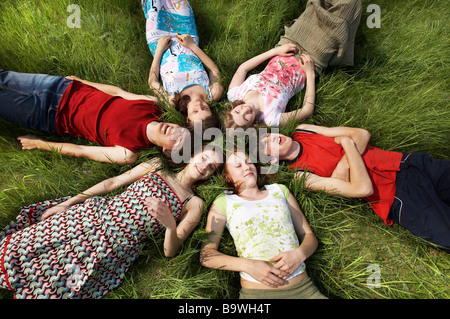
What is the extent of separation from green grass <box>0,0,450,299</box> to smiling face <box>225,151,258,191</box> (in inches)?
7.3

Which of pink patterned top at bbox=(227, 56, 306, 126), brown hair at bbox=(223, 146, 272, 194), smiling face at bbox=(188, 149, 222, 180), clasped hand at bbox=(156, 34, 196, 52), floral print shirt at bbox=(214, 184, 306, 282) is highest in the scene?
clasped hand at bbox=(156, 34, 196, 52)

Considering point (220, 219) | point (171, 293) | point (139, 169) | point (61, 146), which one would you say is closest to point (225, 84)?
point (139, 169)

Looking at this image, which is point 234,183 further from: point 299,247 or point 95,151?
point 95,151

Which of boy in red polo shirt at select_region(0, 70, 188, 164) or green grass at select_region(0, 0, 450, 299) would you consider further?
boy in red polo shirt at select_region(0, 70, 188, 164)

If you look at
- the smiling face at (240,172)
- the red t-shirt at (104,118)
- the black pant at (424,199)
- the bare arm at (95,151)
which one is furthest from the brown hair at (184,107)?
the black pant at (424,199)

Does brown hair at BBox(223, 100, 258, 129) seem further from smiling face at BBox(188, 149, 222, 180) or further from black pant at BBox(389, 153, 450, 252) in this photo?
black pant at BBox(389, 153, 450, 252)

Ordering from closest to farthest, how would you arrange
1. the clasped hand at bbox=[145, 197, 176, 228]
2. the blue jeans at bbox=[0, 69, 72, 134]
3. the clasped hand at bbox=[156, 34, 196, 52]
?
the clasped hand at bbox=[145, 197, 176, 228] < the blue jeans at bbox=[0, 69, 72, 134] < the clasped hand at bbox=[156, 34, 196, 52]

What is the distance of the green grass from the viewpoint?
202 centimetres

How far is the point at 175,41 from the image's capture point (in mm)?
2900

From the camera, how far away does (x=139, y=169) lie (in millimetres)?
2254

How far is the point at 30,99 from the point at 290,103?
8.33ft

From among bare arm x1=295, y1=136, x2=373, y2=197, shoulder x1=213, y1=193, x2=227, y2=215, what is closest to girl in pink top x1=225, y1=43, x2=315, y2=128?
bare arm x1=295, y1=136, x2=373, y2=197

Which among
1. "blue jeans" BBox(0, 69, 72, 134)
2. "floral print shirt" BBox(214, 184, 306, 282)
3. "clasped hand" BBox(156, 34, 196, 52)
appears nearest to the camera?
"floral print shirt" BBox(214, 184, 306, 282)
